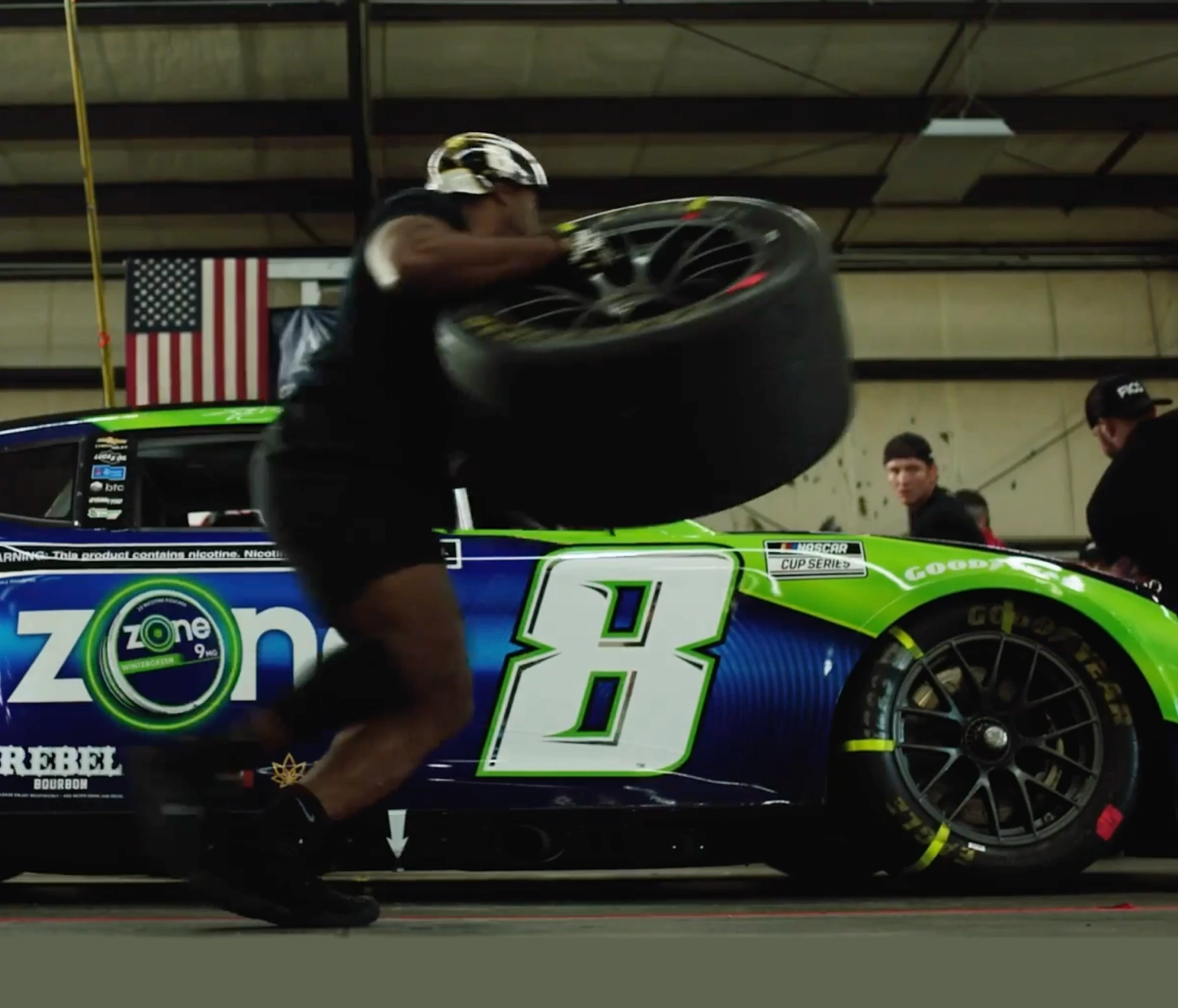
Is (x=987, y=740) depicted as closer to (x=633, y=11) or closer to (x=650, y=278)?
(x=650, y=278)

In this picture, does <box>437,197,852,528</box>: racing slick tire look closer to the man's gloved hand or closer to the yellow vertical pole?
the man's gloved hand

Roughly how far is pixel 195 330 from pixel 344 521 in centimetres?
782

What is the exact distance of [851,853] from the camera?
441cm

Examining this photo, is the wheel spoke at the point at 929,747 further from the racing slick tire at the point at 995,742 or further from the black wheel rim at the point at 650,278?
the black wheel rim at the point at 650,278

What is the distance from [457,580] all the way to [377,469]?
4.79ft

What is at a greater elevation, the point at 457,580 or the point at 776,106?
the point at 776,106

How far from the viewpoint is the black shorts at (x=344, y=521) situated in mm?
2516

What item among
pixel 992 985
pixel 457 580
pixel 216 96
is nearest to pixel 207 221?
pixel 216 96

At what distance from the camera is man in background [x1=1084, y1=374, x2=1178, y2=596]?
14.9ft

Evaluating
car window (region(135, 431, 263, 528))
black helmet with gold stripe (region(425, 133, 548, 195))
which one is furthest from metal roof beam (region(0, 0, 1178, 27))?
black helmet with gold stripe (region(425, 133, 548, 195))

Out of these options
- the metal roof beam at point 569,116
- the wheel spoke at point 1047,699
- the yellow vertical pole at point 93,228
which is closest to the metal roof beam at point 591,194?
the metal roof beam at point 569,116

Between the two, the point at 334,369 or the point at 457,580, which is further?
the point at 457,580

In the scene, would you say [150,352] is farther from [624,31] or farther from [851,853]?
[851,853]

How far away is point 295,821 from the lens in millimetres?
2590
